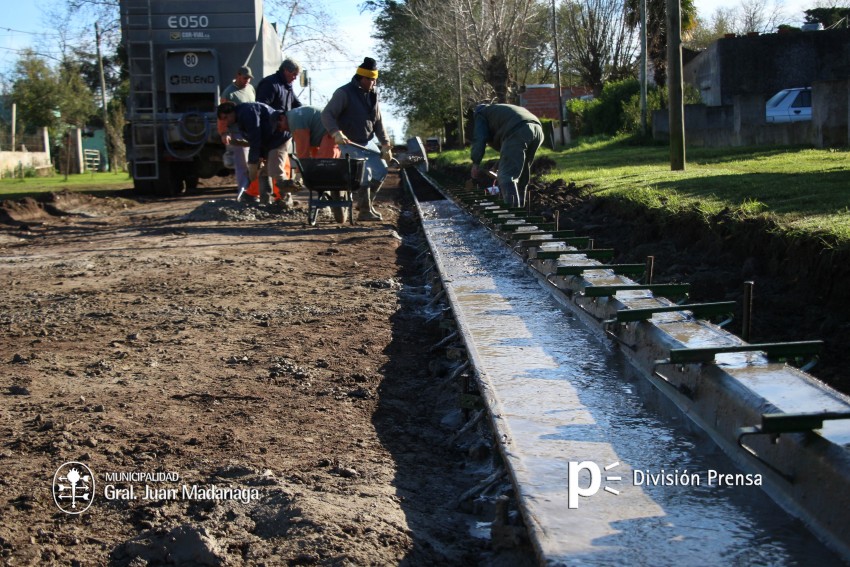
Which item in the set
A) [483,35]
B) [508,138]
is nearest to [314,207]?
[508,138]

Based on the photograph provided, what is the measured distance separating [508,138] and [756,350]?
7568mm

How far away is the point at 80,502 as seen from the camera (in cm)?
336

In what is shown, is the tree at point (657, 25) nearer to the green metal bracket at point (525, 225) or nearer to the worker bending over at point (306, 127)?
the worker bending over at point (306, 127)

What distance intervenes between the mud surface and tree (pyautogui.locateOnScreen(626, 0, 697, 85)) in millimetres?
37633

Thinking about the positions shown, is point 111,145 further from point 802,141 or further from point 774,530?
point 774,530

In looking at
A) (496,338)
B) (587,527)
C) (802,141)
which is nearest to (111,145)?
(802,141)

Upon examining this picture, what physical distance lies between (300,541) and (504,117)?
8.93 metres

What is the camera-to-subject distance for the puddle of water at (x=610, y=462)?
2941 mm

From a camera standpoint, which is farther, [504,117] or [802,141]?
[802,141]

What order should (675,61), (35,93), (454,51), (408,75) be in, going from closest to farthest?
1. (675,61)
2. (454,51)
3. (35,93)
4. (408,75)

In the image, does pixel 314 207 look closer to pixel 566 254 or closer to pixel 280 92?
pixel 280 92
